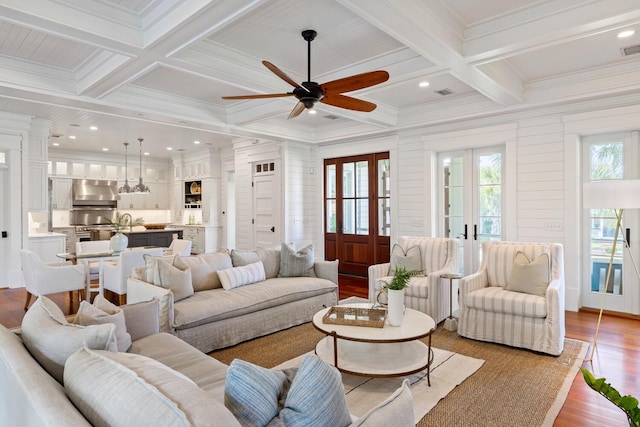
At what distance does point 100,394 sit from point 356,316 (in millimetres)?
2284

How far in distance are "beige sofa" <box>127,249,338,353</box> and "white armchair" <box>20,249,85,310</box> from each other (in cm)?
156

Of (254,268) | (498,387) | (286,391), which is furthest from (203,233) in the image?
(286,391)

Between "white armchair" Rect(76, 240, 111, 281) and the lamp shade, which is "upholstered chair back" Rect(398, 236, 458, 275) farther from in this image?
"white armchair" Rect(76, 240, 111, 281)

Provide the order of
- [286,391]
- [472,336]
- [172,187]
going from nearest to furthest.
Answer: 1. [286,391]
2. [472,336]
3. [172,187]

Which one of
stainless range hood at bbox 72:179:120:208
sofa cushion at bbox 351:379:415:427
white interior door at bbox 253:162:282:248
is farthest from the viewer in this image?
stainless range hood at bbox 72:179:120:208

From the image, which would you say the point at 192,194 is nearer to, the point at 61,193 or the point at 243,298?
the point at 61,193

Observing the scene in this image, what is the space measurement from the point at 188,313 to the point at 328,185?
504 centimetres

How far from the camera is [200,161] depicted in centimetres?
1022

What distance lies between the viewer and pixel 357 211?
7.52 metres

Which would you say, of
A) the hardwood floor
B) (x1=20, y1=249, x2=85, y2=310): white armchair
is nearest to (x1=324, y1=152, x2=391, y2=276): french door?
the hardwood floor

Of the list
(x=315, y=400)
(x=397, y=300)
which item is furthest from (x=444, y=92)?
(x=315, y=400)

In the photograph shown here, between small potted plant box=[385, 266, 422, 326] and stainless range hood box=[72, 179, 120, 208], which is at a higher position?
stainless range hood box=[72, 179, 120, 208]

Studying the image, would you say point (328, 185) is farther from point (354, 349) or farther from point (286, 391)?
point (286, 391)

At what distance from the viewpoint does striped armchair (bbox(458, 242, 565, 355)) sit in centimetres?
350
